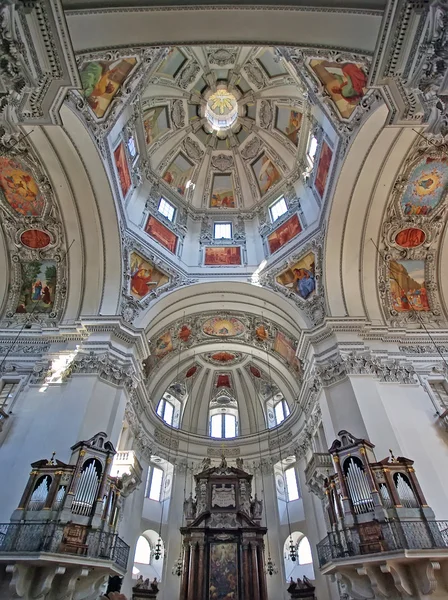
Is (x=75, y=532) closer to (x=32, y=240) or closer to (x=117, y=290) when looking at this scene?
(x=117, y=290)

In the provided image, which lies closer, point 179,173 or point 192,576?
point 192,576

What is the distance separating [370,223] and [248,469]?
519 inches

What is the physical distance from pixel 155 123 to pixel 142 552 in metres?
19.9

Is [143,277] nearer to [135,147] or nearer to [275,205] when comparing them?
[135,147]

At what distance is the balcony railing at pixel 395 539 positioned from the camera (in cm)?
787

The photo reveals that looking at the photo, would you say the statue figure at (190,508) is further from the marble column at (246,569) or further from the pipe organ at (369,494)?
the pipe organ at (369,494)

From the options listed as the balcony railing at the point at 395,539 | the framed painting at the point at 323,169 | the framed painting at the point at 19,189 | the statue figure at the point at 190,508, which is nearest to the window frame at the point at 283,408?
the statue figure at the point at 190,508

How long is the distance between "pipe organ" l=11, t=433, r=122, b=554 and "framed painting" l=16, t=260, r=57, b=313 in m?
6.48

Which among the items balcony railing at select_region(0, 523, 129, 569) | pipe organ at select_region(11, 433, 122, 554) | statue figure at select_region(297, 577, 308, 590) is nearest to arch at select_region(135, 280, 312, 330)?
pipe organ at select_region(11, 433, 122, 554)

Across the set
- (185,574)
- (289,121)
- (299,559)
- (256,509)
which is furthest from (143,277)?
(299,559)

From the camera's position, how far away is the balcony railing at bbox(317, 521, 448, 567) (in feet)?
25.8

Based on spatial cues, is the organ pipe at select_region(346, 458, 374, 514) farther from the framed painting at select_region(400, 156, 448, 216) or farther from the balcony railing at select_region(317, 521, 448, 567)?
the framed painting at select_region(400, 156, 448, 216)

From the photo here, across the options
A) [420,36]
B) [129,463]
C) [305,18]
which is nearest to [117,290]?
[129,463]

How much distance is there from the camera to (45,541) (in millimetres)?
7996
